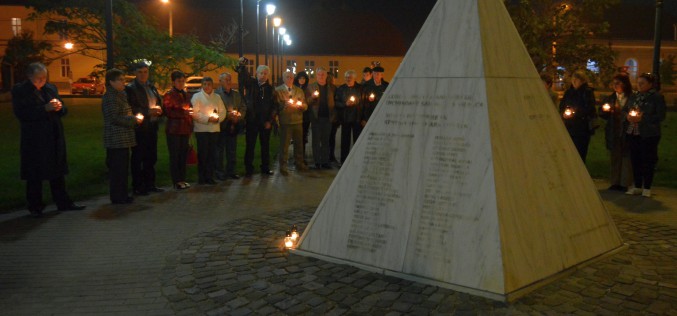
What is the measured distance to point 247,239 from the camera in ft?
23.5

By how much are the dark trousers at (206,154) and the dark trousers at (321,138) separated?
2.69 metres

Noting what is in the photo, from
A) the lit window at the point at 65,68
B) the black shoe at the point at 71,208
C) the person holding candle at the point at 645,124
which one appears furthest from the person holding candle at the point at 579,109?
the lit window at the point at 65,68

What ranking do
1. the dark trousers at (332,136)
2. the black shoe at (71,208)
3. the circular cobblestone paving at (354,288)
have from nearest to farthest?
the circular cobblestone paving at (354,288)
the black shoe at (71,208)
the dark trousers at (332,136)

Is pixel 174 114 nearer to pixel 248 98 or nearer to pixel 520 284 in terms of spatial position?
pixel 248 98

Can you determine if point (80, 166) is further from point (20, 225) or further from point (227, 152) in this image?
point (20, 225)

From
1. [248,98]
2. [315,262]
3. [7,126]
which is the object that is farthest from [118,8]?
[315,262]

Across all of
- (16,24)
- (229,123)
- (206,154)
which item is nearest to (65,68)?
(16,24)

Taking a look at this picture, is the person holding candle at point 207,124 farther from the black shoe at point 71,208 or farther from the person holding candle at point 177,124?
the black shoe at point 71,208

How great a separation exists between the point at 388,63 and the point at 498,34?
6425 centimetres

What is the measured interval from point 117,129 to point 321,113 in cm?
525

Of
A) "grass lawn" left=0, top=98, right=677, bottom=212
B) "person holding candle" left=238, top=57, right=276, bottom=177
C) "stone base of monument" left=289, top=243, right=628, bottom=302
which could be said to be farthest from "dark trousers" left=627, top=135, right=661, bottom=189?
"person holding candle" left=238, top=57, right=276, bottom=177

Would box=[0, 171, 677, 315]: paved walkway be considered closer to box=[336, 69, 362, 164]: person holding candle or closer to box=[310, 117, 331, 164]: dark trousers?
box=[310, 117, 331, 164]: dark trousers

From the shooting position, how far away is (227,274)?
5.80m

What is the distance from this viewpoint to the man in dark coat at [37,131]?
8.23m
